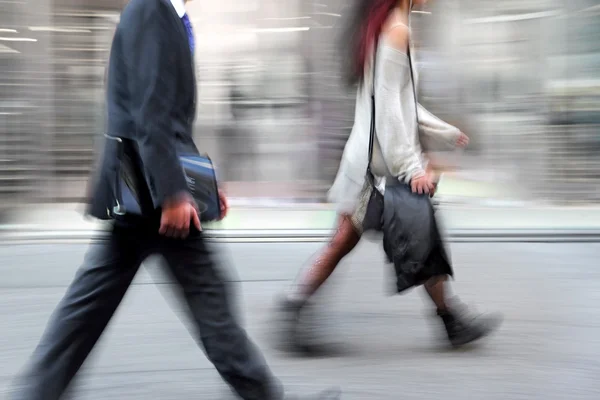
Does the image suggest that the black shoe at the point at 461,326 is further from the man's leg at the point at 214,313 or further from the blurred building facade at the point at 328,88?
the blurred building facade at the point at 328,88

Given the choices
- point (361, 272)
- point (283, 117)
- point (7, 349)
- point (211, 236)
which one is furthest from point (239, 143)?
point (211, 236)

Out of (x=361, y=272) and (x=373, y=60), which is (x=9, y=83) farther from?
(x=373, y=60)

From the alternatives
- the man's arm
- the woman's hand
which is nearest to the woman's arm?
the woman's hand

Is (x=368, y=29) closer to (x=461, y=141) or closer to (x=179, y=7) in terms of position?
(x=461, y=141)

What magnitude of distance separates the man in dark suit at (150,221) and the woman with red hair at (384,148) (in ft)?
3.43

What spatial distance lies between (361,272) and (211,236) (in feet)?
10.3

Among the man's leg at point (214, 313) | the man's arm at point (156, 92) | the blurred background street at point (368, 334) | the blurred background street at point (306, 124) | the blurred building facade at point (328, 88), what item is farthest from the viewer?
the blurred building facade at point (328, 88)

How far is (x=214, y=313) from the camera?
9.46ft

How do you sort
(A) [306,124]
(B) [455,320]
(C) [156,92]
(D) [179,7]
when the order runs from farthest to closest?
1. (A) [306,124]
2. (B) [455,320]
3. (D) [179,7]
4. (C) [156,92]

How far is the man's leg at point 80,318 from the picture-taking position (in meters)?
2.83

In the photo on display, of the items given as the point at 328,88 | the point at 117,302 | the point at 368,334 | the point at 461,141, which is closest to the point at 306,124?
the point at 328,88

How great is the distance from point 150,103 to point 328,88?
6317 mm

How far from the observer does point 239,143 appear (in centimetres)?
915

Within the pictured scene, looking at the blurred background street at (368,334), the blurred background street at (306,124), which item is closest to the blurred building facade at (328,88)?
the blurred background street at (306,124)
